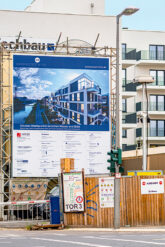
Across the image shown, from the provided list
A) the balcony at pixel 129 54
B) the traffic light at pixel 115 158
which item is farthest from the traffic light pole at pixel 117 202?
the balcony at pixel 129 54

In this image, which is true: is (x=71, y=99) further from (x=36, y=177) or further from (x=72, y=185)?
(x=72, y=185)

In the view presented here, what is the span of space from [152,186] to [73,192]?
3.38 metres

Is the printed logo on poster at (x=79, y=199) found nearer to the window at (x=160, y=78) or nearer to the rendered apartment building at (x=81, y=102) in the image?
the rendered apartment building at (x=81, y=102)

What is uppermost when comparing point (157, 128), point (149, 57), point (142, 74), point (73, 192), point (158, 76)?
point (149, 57)

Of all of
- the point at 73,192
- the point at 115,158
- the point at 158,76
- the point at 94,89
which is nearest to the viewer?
the point at 115,158

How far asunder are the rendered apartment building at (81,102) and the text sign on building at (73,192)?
9.33 metres

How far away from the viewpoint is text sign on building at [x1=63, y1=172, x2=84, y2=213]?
2903cm

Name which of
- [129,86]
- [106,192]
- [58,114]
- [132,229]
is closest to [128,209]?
[106,192]

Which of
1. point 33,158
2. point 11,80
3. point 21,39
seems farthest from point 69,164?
point 21,39

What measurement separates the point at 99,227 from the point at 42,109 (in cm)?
1118

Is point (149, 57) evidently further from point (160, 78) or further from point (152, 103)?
point (152, 103)

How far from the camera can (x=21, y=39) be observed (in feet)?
150

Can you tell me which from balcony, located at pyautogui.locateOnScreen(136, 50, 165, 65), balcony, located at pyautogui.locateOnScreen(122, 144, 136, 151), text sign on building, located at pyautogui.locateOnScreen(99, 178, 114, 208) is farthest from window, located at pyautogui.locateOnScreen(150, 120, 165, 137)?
text sign on building, located at pyautogui.locateOnScreen(99, 178, 114, 208)

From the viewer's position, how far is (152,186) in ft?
93.5
